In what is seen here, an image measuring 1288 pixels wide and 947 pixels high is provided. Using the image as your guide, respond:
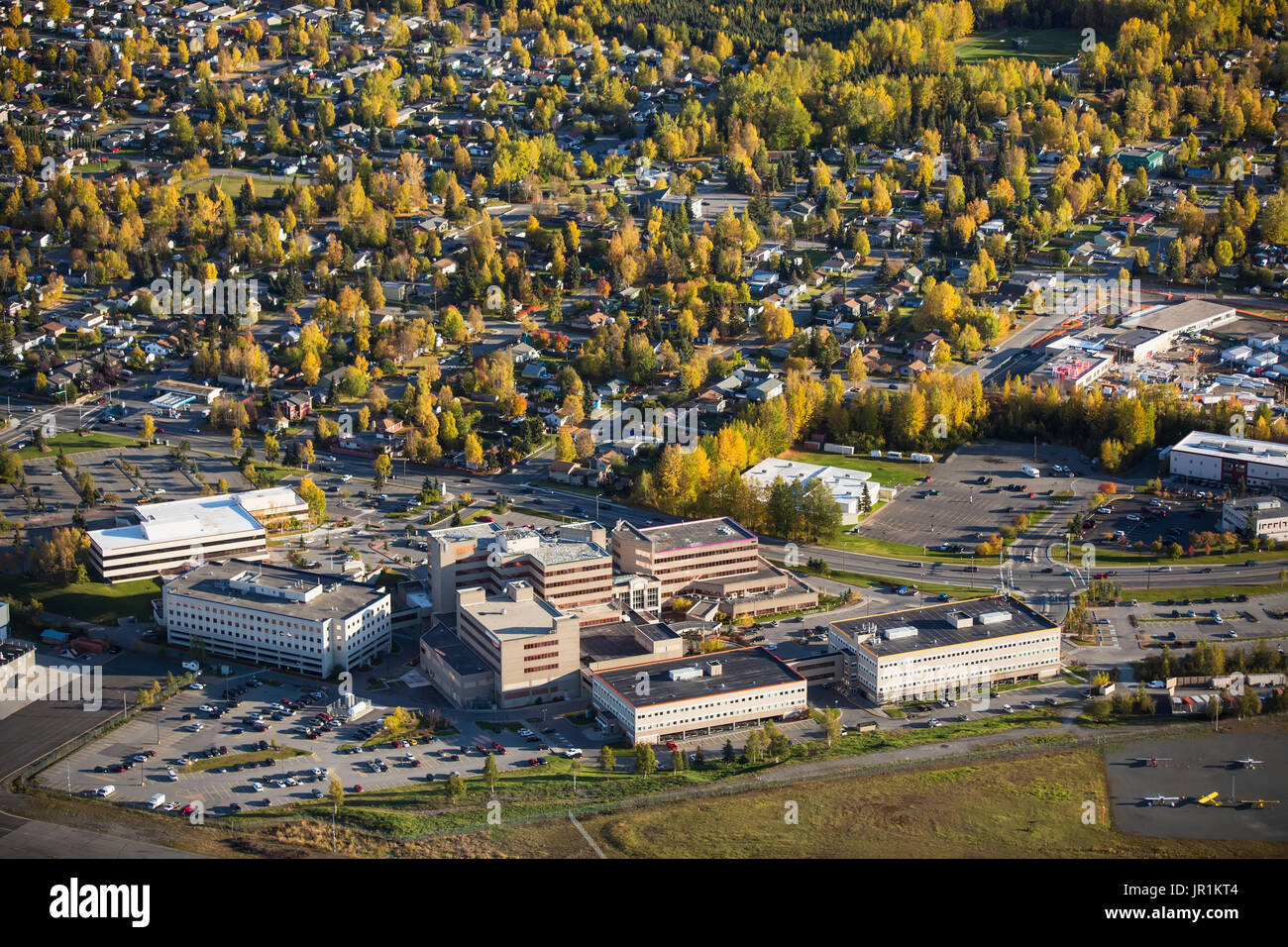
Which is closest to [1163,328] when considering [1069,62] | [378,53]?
[1069,62]

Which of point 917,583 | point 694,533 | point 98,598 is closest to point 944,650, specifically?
point 917,583

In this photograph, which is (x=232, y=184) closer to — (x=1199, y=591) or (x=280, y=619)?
(x=280, y=619)

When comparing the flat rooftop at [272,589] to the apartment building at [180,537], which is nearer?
the flat rooftop at [272,589]

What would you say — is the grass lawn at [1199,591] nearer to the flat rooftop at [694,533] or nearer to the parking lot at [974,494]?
the parking lot at [974,494]

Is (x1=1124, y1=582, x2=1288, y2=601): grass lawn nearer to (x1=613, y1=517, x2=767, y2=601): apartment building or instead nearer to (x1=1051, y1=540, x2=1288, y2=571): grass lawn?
(x1=1051, y1=540, x2=1288, y2=571): grass lawn

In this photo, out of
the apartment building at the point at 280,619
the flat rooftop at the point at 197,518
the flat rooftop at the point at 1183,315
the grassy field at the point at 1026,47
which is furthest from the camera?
the grassy field at the point at 1026,47

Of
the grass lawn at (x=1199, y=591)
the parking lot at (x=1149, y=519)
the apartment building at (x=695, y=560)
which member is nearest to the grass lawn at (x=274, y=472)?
the apartment building at (x=695, y=560)

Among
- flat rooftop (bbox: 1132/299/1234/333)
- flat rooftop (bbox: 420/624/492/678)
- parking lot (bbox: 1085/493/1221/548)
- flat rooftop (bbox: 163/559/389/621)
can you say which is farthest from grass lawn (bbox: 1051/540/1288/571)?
flat rooftop (bbox: 163/559/389/621)

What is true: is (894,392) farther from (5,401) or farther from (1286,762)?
(5,401)
